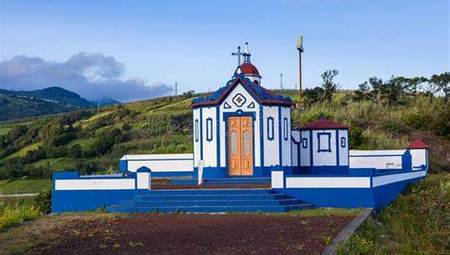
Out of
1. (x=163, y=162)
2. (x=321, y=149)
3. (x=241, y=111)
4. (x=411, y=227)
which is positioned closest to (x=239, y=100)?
(x=241, y=111)

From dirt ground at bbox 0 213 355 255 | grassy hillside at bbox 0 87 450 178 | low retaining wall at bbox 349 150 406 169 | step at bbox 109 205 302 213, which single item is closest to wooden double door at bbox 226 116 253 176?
step at bbox 109 205 302 213

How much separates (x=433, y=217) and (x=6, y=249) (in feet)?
35.8

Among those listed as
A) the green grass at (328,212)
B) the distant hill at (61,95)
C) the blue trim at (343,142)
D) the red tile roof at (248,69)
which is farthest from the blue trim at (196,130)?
the distant hill at (61,95)

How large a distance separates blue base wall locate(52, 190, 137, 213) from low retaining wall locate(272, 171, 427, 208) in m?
4.75

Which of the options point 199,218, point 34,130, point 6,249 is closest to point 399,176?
point 199,218

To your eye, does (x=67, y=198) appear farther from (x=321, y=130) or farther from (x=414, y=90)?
(x=414, y=90)

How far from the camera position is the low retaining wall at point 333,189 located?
20172mm

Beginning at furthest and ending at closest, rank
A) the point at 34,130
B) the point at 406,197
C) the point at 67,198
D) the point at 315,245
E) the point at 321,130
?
1. the point at 34,130
2. the point at 321,130
3. the point at 406,197
4. the point at 67,198
5. the point at 315,245

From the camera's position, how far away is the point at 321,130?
88.3 feet

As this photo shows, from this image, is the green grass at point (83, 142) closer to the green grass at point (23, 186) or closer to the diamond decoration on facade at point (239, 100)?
the green grass at point (23, 186)

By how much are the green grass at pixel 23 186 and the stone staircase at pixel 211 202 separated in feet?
71.2

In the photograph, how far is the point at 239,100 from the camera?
24094 mm

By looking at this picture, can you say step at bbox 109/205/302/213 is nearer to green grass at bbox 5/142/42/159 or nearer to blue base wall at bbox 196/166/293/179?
blue base wall at bbox 196/166/293/179

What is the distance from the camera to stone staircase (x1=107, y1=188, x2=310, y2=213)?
19.5 meters
